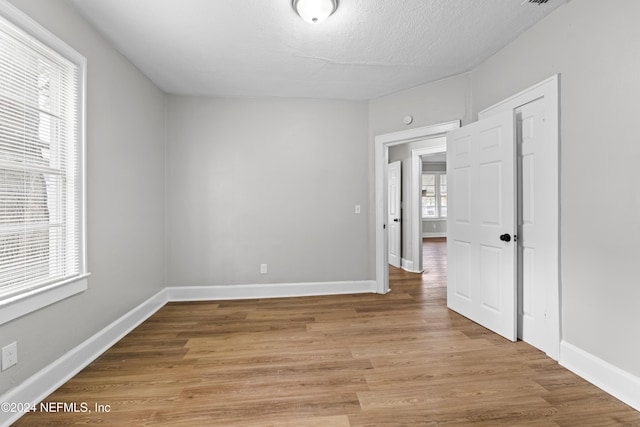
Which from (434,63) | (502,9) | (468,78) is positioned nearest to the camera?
(502,9)

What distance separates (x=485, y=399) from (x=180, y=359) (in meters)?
2.15

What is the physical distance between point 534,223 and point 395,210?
3.19 m

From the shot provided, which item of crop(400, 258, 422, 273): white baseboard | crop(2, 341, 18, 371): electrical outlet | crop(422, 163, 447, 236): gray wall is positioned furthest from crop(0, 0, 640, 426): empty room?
crop(422, 163, 447, 236): gray wall

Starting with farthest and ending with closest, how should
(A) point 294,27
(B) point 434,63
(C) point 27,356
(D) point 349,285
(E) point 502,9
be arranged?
(D) point 349,285, (B) point 434,63, (A) point 294,27, (E) point 502,9, (C) point 27,356

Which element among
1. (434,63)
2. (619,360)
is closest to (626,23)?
(434,63)

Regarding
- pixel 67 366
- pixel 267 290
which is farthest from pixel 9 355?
pixel 267 290

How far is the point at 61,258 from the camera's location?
6.31 feet

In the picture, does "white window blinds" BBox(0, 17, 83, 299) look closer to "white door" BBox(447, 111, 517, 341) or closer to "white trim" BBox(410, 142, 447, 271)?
"white door" BBox(447, 111, 517, 341)

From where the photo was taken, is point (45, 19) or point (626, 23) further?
point (45, 19)

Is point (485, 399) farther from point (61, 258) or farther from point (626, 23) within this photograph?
point (61, 258)

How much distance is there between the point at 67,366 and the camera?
190 cm

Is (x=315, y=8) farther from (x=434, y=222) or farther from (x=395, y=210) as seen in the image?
(x=434, y=222)

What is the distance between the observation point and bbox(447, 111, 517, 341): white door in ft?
8.02

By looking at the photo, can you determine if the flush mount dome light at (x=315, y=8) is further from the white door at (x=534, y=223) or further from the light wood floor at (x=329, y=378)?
the light wood floor at (x=329, y=378)
